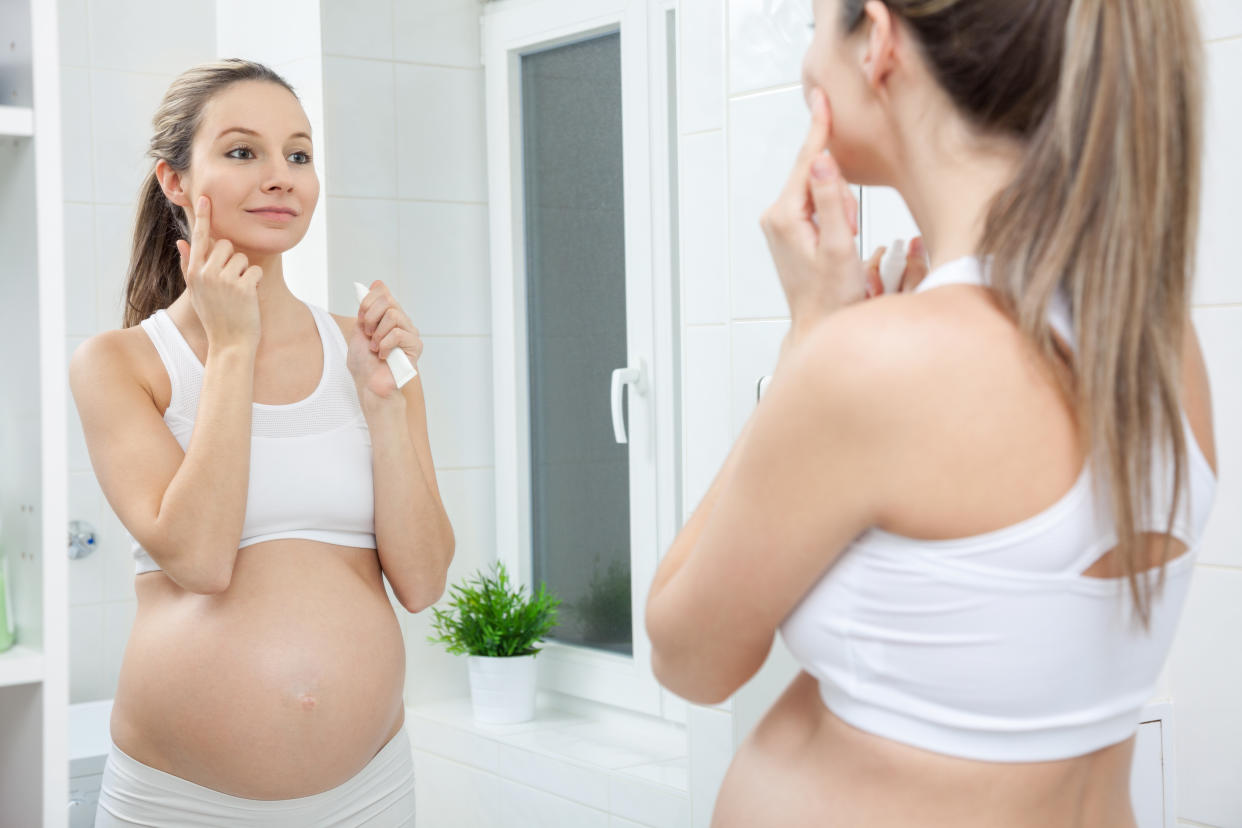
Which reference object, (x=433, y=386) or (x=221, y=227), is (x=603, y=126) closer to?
(x=433, y=386)

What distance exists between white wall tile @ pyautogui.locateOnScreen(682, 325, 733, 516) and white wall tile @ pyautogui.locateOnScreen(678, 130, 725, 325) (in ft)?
0.10

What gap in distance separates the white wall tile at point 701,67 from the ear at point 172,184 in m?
0.70

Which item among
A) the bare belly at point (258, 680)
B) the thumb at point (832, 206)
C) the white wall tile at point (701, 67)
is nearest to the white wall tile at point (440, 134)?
the white wall tile at point (701, 67)

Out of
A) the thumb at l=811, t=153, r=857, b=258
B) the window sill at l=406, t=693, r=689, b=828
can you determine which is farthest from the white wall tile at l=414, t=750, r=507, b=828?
the thumb at l=811, t=153, r=857, b=258

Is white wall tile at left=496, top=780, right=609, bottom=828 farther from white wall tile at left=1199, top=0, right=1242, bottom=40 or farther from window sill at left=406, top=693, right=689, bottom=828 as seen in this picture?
white wall tile at left=1199, top=0, right=1242, bottom=40

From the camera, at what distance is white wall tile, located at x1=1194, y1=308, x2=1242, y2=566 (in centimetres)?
109

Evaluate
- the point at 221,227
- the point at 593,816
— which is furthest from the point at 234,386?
the point at 593,816

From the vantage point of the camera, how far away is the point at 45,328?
0.75m

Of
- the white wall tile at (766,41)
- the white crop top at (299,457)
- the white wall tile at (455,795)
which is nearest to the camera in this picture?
the white crop top at (299,457)

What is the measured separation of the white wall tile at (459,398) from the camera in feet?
7.61

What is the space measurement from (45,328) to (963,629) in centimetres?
59

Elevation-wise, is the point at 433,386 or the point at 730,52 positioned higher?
the point at 730,52

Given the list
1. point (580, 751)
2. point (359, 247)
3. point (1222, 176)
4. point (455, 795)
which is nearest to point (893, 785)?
point (1222, 176)

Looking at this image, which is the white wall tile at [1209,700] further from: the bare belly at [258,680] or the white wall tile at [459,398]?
Answer: the white wall tile at [459,398]
